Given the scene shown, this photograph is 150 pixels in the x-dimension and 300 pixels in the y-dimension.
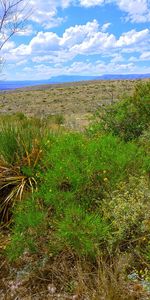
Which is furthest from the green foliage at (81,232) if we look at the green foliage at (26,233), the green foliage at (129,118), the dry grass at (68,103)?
the dry grass at (68,103)

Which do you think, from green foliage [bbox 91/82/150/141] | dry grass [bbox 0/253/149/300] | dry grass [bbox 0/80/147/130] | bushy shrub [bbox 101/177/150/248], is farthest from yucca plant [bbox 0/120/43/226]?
dry grass [bbox 0/80/147/130]

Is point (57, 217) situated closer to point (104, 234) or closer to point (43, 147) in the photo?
point (104, 234)

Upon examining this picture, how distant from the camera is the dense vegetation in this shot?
4.99 meters

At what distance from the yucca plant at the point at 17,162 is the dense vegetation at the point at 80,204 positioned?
0.05 feet

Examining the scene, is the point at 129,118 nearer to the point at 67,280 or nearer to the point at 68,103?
the point at 67,280

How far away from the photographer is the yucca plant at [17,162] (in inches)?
270

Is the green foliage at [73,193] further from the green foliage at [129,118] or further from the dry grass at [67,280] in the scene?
the green foliage at [129,118]

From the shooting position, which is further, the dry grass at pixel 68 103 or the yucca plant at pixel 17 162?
the dry grass at pixel 68 103

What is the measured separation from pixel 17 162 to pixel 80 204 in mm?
1841

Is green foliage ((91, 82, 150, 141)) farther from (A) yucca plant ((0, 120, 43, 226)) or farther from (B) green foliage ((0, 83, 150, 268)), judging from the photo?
(A) yucca plant ((0, 120, 43, 226))

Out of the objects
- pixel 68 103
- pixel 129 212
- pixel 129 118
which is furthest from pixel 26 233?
pixel 68 103

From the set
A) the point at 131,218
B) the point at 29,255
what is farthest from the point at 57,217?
the point at 131,218

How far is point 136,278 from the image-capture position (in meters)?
4.78

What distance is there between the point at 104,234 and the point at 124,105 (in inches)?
208
